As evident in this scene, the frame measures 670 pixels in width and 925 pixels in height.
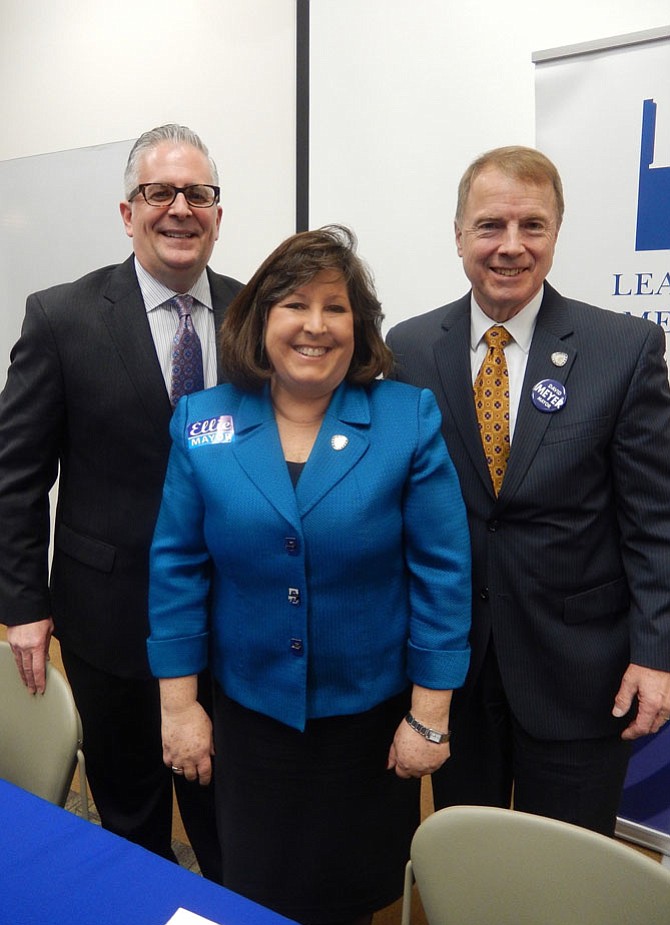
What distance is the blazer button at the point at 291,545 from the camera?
1.28m

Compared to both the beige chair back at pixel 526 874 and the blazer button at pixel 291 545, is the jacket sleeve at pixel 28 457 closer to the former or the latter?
the blazer button at pixel 291 545

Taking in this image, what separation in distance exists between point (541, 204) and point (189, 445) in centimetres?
83

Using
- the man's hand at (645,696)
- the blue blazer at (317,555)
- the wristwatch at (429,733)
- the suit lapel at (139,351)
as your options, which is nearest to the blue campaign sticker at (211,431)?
the blue blazer at (317,555)

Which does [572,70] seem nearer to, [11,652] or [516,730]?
[516,730]

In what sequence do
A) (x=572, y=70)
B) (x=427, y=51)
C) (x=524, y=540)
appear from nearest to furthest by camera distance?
(x=524, y=540) < (x=572, y=70) < (x=427, y=51)

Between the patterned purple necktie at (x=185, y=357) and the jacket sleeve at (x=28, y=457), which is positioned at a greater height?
the patterned purple necktie at (x=185, y=357)

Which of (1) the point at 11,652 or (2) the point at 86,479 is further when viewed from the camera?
(2) the point at 86,479

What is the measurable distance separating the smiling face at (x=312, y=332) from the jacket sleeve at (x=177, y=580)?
9.2 inches

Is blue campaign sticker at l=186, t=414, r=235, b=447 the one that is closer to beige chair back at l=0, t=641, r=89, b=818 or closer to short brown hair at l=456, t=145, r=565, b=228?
beige chair back at l=0, t=641, r=89, b=818

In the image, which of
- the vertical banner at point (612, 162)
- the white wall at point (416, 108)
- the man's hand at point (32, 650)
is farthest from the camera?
the white wall at point (416, 108)

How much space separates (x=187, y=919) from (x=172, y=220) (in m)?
1.32

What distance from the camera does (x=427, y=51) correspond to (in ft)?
8.51

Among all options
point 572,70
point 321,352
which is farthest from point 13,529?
point 572,70

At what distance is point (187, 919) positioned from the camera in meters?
0.93
